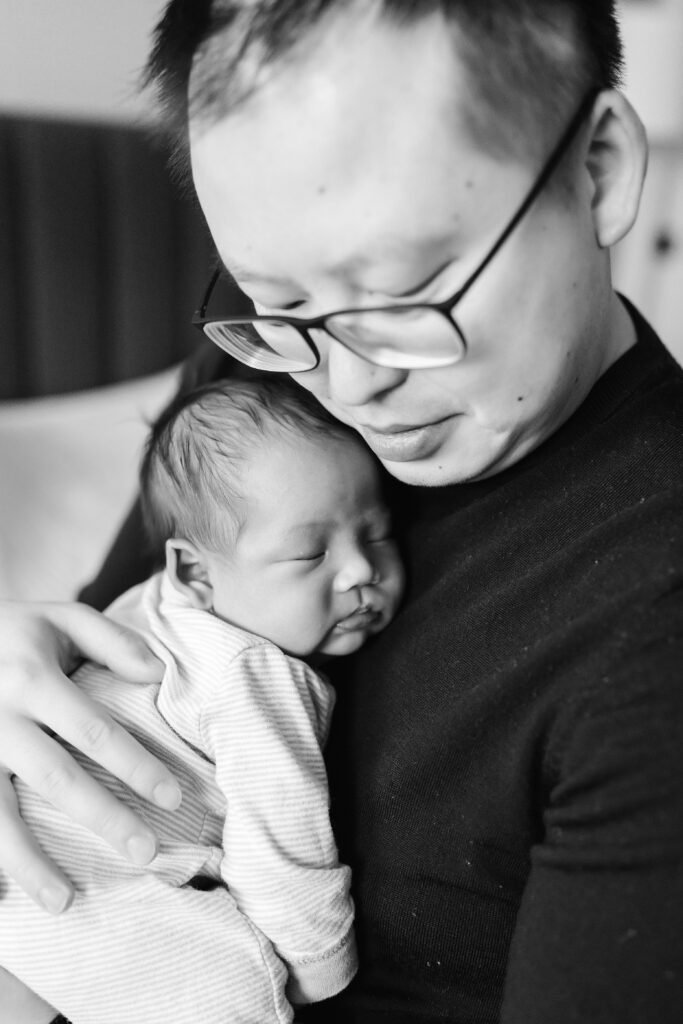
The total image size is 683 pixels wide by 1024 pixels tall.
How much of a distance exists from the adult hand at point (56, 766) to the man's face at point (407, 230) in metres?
0.41

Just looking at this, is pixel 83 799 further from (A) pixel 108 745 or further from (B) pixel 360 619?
(B) pixel 360 619

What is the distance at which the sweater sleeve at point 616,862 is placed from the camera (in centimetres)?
56

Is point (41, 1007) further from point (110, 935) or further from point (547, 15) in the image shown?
point (547, 15)

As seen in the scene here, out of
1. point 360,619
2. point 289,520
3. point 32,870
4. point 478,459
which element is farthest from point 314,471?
point 32,870

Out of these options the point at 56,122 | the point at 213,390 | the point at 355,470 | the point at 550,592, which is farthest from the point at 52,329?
the point at 550,592

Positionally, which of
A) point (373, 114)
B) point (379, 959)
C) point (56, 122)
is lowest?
point (379, 959)

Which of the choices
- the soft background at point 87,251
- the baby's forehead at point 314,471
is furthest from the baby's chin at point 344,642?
the soft background at point 87,251

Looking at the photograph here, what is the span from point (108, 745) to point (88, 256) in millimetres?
1936

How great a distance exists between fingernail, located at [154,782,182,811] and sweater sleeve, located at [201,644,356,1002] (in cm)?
6

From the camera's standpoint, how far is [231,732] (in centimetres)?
94

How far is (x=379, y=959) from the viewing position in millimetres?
871

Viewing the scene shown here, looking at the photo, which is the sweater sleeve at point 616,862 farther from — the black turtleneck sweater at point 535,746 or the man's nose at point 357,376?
the man's nose at point 357,376

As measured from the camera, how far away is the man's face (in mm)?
617

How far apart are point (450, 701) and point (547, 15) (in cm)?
56
